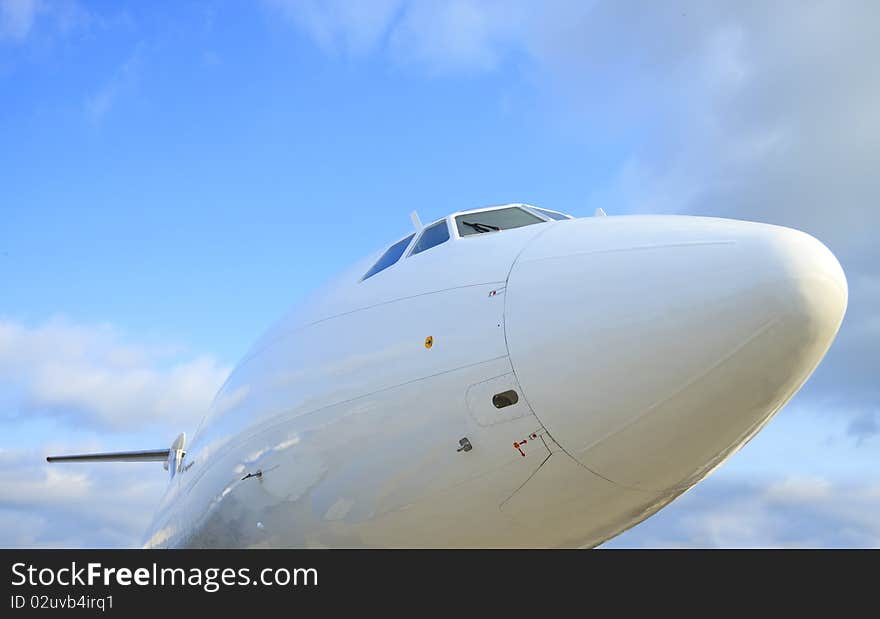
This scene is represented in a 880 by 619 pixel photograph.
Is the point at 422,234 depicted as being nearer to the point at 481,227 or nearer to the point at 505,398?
the point at 481,227

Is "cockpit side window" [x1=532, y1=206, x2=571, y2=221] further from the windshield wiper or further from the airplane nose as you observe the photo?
the airplane nose

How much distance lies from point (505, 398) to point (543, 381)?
11.7 inches

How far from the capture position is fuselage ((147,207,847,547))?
15.5 feet

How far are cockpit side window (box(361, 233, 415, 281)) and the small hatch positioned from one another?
2.39 metres

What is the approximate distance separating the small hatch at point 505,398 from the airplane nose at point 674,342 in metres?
0.11

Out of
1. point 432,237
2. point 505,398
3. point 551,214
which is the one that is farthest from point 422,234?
point 505,398

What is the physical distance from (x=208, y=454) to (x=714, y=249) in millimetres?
5572

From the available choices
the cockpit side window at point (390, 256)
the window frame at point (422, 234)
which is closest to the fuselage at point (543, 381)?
the window frame at point (422, 234)

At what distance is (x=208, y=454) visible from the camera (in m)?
8.10

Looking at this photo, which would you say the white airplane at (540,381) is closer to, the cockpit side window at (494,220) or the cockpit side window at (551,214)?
the cockpit side window at (494,220)

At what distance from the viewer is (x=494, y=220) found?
7129 millimetres
